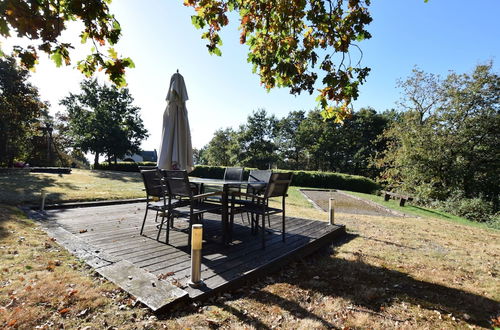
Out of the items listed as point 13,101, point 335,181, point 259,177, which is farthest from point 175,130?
point 335,181

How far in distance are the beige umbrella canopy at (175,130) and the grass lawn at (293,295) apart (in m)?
2.24

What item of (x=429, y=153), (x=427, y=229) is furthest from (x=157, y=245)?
(x=429, y=153)

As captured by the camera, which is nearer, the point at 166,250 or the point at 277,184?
the point at 166,250

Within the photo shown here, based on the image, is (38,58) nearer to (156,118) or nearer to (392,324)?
(156,118)

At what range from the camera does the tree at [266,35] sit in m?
2.17

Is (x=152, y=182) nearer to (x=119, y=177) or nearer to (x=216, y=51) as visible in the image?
(x=216, y=51)

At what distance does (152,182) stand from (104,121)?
25.9m

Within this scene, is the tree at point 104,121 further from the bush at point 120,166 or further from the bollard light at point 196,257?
the bollard light at point 196,257

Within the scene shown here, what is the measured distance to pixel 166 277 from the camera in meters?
2.83

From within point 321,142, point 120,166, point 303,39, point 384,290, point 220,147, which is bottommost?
point 384,290

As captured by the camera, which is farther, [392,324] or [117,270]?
[117,270]

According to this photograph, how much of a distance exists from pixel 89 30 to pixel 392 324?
4049 mm

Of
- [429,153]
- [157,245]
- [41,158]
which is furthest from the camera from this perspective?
[41,158]

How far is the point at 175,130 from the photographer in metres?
5.10
